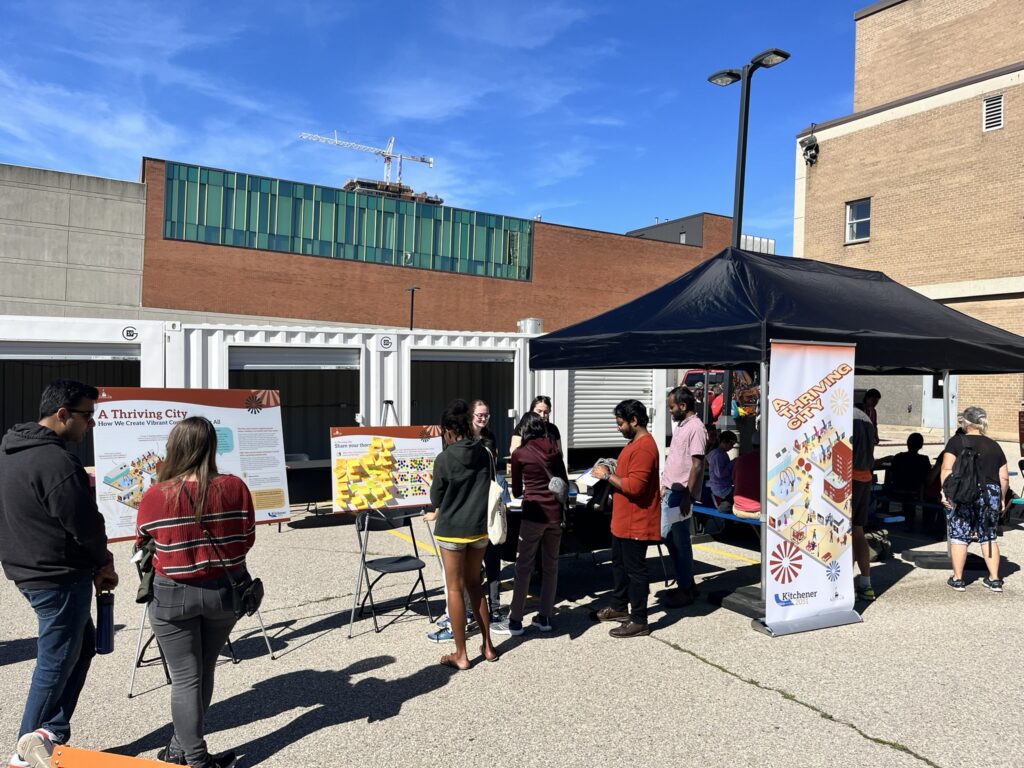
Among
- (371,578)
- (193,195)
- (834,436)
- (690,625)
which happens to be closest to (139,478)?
(371,578)

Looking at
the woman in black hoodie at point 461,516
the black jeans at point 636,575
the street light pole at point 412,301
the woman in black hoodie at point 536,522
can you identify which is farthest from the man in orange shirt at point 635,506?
the street light pole at point 412,301

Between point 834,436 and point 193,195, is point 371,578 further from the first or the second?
point 193,195

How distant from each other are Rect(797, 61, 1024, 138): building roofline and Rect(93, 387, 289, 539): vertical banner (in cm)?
2453

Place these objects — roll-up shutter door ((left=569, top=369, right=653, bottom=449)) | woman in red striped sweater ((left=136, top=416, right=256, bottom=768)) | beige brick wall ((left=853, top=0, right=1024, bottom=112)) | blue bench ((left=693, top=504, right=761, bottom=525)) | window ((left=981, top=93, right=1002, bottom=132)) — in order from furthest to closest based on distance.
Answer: beige brick wall ((left=853, top=0, right=1024, bottom=112)) → window ((left=981, top=93, right=1002, bottom=132)) → roll-up shutter door ((left=569, top=369, right=653, bottom=449)) → blue bench ((left=693, top=504, right=761, bottom=525)) → woman in red striped sweater ((left=136, top=416, right=256, bottom=768))

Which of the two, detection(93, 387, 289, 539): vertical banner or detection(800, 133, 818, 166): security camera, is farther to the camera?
detection(800, 133, 818, 166): security camera

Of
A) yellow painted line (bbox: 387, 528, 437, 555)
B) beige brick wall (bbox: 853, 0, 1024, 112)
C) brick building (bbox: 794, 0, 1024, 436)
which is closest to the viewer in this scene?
yellow painted line (bbox: 387, 528, 437, 555)

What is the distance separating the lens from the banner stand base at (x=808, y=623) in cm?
548

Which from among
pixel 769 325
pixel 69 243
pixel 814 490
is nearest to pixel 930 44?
pixel 769 325

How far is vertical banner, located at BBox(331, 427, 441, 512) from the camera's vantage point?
20.4ft

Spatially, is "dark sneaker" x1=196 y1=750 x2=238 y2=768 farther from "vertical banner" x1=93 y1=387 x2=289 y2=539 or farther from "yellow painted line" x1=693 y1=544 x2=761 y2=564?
"yellow painted line" x1=693 y1=544 x2=761 y2=564

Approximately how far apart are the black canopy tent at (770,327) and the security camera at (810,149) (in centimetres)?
2105

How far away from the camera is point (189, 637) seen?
3295 millimetres

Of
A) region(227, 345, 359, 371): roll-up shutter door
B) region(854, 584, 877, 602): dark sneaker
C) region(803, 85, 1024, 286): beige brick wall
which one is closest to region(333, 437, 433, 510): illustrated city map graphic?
region(854, 584, 877, 602): dark sneaker

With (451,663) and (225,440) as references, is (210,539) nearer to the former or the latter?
(451,663)
